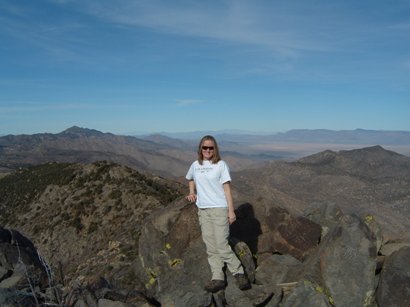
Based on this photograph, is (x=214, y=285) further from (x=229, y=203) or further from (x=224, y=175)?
(x=224, y=175)

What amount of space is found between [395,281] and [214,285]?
4356mm

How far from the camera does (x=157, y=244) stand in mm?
12625

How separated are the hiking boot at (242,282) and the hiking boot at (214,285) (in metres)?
0.40

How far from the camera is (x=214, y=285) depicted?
33.6 feet

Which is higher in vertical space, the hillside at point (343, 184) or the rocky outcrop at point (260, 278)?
the rocky outcrop at point (260, 278)

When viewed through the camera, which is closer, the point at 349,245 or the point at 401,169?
the point at 349,245

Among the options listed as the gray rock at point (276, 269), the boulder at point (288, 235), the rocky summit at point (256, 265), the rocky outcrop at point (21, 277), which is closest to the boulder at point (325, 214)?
the rocky summit at point (256, 265)

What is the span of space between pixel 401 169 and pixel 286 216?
146 m

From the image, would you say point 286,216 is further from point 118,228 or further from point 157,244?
point 118,228

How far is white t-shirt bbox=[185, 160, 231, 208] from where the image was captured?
34.4 ft

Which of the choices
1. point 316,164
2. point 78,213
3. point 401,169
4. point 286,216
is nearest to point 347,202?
point 316,164

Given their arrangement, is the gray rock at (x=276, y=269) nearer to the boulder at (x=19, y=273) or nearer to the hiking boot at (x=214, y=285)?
the hiking boot at (x=214, y=285)

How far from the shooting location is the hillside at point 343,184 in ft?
267

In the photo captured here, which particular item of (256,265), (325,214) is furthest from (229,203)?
(325,214)
